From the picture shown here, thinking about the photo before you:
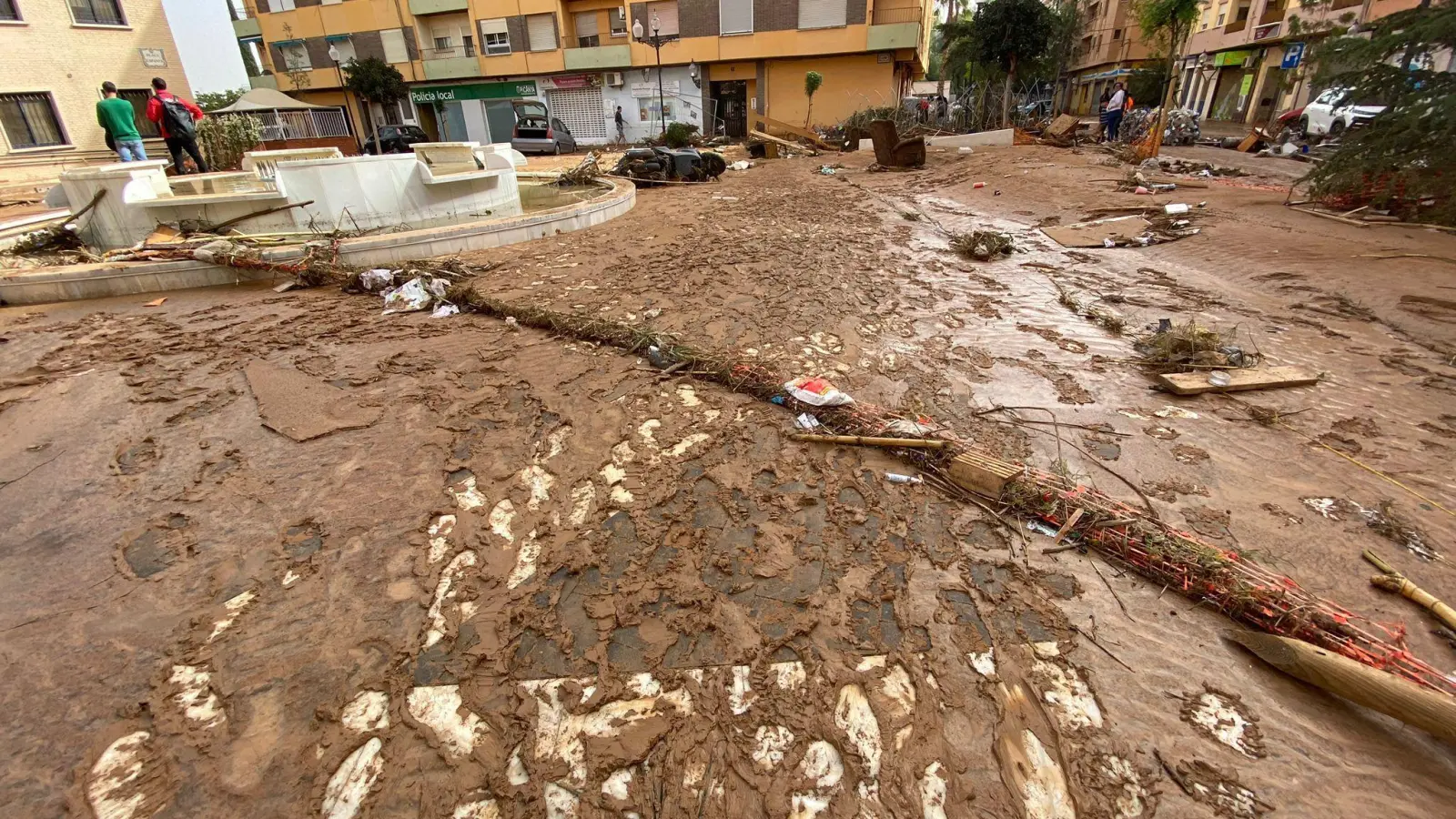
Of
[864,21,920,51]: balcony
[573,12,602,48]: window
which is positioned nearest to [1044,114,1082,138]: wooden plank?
[864,21,920,51]: balcony

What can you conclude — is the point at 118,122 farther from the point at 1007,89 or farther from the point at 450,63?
the point at 450,63

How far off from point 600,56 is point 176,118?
72.4ft

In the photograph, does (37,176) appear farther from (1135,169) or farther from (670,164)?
(1135,169)

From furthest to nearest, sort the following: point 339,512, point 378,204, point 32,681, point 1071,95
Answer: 1. point 1071,95
2. point 378,204
3. point 339,512
4. point 32,681

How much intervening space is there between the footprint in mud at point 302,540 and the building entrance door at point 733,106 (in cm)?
2874

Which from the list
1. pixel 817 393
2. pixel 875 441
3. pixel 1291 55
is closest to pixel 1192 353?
pixel 875 441

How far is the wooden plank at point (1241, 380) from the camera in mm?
3930

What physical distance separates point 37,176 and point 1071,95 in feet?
197

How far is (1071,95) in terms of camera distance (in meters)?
49.8

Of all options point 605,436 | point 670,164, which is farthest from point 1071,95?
point 605,436

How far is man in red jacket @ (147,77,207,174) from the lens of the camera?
29.8 ft

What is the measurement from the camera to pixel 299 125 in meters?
23.5

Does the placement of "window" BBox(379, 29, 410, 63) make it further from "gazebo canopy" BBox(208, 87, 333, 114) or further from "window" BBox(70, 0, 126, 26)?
"window" BBox(70, 0, 126, 26)

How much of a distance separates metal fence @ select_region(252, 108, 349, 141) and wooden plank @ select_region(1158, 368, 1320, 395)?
27.2 meters
